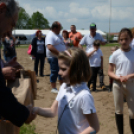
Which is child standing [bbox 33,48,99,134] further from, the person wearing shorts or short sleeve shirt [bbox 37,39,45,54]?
short sleeve shirt [bbox 37,39,45,54]

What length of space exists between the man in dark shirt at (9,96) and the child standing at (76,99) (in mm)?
363

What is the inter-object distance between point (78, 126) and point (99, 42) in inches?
196

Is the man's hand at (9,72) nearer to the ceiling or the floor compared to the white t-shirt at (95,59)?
nearer to the ceiling

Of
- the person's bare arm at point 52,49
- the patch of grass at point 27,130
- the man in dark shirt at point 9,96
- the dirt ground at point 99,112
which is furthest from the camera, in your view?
the person's bare arm at point 52,49

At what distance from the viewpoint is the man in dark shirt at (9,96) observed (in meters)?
1.54

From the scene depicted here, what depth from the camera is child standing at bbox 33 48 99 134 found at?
1882mm

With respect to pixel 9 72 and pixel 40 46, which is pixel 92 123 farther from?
pixel 40 46

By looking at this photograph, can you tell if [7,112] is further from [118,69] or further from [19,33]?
[19,33]

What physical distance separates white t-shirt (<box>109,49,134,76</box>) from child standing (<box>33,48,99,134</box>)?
1.73 meters

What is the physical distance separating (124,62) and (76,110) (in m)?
1.92

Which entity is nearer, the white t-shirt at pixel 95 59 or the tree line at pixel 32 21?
the white t-shirt at pixel 95 59

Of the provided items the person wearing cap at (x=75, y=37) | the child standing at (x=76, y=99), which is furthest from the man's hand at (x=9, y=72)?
the person wearing cap at (x=75, y=37)

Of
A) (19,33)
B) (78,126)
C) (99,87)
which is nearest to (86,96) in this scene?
(78,126)

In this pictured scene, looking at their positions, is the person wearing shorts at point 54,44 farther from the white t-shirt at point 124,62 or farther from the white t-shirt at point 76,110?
the white t-shirt at point 76,110
